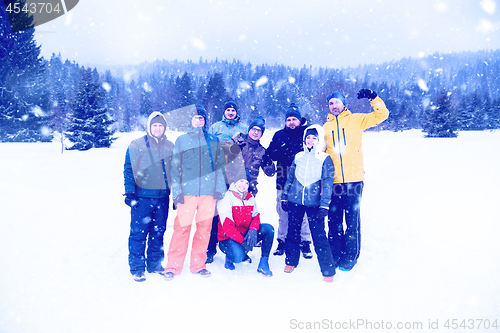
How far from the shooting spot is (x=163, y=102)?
48.9 meters

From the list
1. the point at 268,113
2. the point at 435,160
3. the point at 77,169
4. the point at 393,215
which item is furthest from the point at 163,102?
the point at 393,215

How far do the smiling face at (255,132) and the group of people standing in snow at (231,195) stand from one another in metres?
0.57

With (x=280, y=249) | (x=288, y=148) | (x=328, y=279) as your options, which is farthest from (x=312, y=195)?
(x=280, y=249)

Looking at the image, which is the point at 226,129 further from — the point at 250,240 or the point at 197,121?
the point at 250,240

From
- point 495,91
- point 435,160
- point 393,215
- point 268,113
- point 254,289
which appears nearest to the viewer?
point 254,289

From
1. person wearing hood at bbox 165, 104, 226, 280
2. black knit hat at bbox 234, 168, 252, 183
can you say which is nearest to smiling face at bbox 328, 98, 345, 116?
black knit hat at bbox 234, 168, 252, 183

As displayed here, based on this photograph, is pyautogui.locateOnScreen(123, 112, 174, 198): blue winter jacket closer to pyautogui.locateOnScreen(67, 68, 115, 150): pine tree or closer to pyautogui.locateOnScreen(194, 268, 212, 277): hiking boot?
pyautogui.locateOnScreen(194, 268, 212, 277): hiking boot

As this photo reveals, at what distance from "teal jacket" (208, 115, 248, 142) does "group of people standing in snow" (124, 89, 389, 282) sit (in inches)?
19.3

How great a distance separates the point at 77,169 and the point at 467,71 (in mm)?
145124

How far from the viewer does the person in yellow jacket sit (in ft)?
11.3

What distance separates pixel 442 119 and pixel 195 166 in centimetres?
3098

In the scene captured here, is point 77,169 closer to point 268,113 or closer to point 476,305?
point 476,305

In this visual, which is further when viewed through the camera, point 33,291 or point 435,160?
point 435,160

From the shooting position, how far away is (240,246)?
3.51 metres
